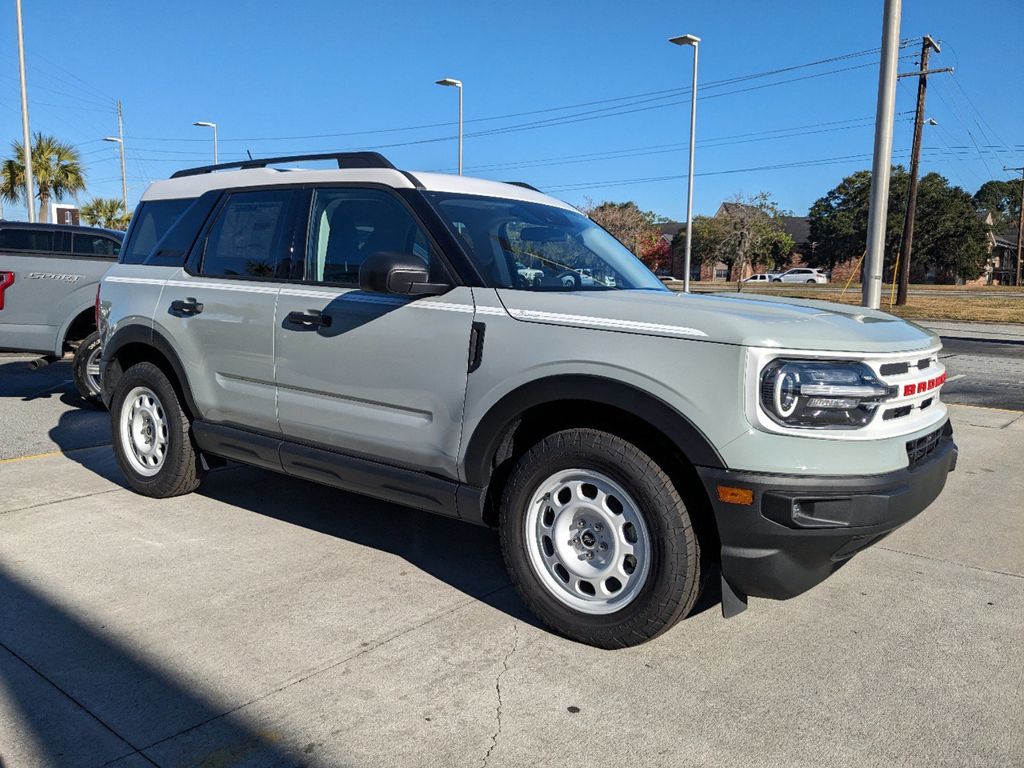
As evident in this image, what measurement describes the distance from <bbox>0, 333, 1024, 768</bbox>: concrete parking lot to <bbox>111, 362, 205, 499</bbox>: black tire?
0.86ft

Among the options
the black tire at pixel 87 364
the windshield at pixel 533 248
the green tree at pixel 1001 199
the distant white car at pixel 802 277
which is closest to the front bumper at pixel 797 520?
the windshield at pixel 533 248

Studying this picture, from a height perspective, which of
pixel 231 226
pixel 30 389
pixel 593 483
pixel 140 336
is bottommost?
pixel 30 389

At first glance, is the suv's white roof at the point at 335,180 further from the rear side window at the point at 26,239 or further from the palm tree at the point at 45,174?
the palm tree at the point at 45,174

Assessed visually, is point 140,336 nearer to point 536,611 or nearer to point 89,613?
point 89,613

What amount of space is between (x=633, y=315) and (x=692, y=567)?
3.16 feet

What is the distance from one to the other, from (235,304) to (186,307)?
17.6 inches

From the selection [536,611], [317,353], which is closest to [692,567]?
[536,611]

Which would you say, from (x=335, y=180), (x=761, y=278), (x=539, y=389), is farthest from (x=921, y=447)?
(x=761, y=278)

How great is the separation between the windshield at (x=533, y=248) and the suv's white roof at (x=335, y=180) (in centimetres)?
10

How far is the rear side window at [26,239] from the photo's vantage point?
373 inches

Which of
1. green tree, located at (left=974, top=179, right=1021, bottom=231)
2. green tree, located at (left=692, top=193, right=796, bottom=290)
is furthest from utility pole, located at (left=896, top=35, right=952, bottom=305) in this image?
green tree, located at (left=974, top=179, right=1021, bottom=231)

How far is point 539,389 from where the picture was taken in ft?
11.2

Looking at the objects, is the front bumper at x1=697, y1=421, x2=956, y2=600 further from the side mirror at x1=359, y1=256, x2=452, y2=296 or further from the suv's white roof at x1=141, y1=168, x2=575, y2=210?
the suv's white roof at x1=141, y1=168, x2=575, y2=210

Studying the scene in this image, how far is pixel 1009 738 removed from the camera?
9.14 feet
